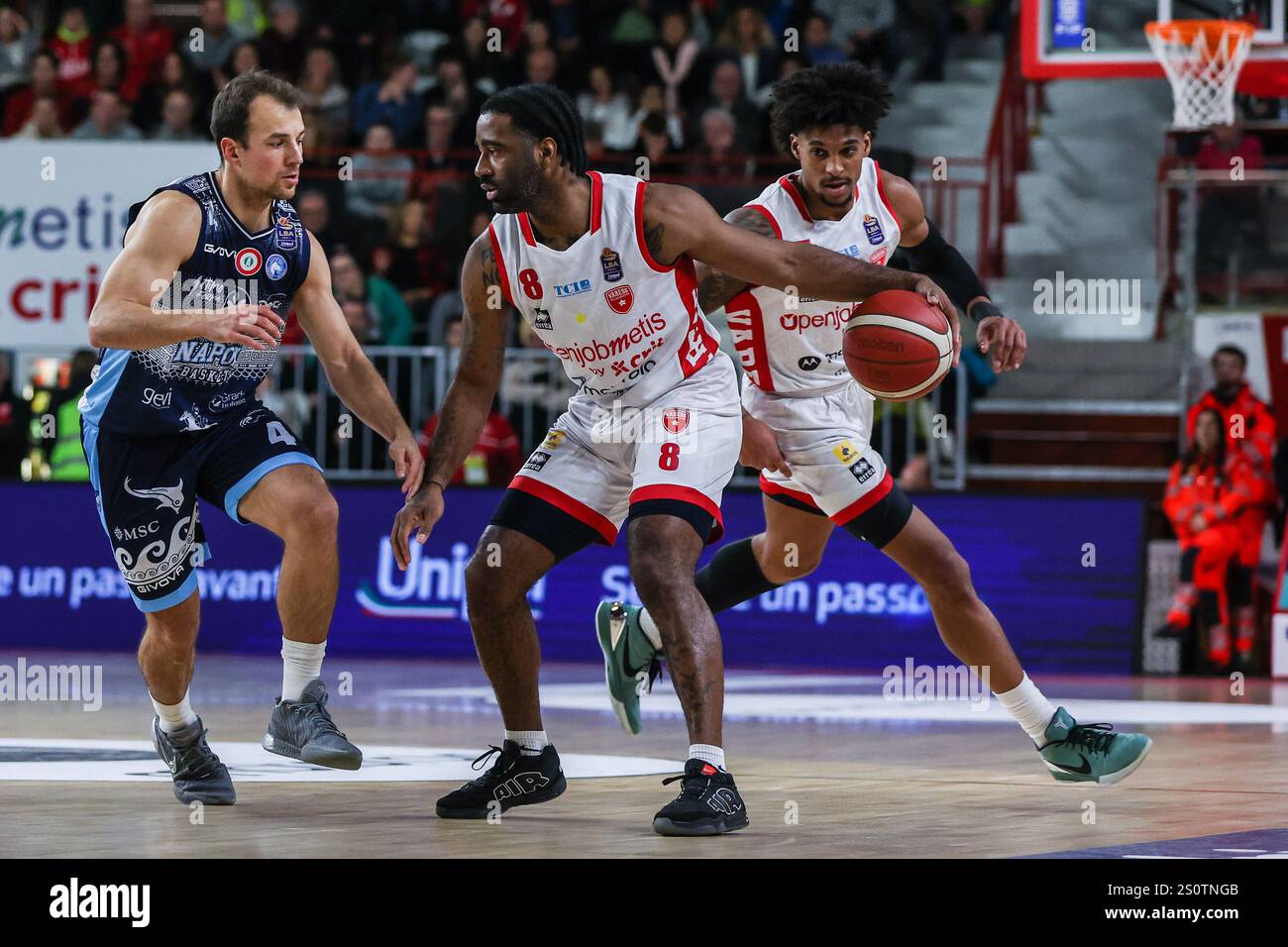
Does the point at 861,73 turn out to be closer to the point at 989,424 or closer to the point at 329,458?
the point at 329,458

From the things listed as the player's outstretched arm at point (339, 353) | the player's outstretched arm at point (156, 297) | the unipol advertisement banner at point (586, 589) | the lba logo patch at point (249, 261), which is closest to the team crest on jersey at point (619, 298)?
the player's outstretched arm at point (339, 353)

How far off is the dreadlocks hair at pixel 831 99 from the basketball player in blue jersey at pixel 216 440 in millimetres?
1702

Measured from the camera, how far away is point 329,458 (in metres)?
14.4

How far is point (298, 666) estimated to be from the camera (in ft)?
20.8

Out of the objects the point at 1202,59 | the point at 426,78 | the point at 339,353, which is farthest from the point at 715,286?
the point at 426,78

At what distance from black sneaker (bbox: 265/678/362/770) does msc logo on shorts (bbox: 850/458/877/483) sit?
196 cm

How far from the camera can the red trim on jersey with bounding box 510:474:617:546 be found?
609 cm

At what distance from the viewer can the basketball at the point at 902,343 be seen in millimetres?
6102

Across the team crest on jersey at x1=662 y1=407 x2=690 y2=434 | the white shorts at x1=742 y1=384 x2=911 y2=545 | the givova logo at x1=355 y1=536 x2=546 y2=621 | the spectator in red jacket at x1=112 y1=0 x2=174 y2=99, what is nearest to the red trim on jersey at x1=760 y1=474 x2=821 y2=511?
the white shorts at x1=742 y1=384 x2=911 y2=545

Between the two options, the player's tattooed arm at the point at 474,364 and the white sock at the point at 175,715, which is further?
the white sock at the point at 175,715

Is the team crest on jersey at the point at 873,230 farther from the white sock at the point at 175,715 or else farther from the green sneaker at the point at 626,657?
the white sock at the point at 175,715

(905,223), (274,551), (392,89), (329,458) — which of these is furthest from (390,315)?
(905,223)

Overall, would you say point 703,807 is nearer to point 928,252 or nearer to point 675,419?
point 675,419

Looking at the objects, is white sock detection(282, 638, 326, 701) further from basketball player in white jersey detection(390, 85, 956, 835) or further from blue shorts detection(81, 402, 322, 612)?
A: basketball player in white jersey detection(390, 85, 956, 835)
